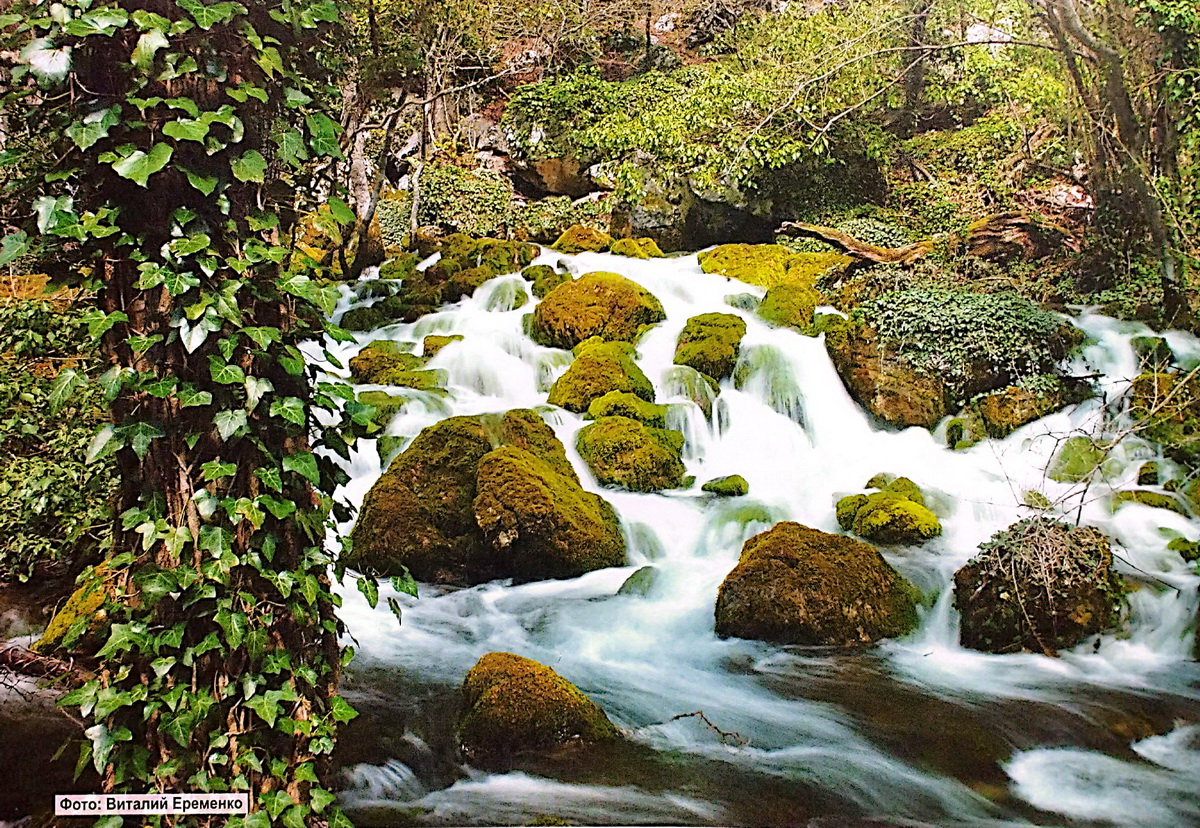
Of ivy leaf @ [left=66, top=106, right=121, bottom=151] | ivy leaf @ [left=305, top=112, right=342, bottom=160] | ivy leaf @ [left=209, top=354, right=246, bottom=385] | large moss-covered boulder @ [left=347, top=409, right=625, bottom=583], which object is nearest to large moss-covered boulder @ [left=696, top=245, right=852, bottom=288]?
large moss-covered boulder @ [left=347, top=409, right=625, bottom=583]

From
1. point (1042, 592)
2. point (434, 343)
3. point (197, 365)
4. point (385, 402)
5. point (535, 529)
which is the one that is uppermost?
point (434, 343)

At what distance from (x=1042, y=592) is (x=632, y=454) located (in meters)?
1.88

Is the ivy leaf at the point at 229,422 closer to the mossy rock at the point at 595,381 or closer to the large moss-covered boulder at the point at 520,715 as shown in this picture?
the large moss-covered boulder at the point at 520,715

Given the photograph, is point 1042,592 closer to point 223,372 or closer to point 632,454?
point 632,454

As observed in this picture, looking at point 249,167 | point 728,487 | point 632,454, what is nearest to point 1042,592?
point 728,487

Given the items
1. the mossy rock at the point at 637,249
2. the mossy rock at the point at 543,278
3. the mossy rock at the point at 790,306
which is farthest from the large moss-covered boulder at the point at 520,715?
the mossy rock at the point at 637,249

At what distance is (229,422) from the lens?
155 centimetres

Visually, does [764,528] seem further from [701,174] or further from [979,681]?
[701,174]

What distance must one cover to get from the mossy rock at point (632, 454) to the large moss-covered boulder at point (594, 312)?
1137 millimetres

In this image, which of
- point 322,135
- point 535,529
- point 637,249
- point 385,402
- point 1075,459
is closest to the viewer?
point 322,135

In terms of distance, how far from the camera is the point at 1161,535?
10.8 feet

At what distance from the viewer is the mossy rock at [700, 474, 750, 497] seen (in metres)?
3.92

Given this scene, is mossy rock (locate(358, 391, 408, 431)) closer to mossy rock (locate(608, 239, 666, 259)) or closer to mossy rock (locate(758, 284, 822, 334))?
mossy rock (locate(758, 284, 822, 334))

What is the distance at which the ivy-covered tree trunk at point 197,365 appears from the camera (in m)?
1.48
